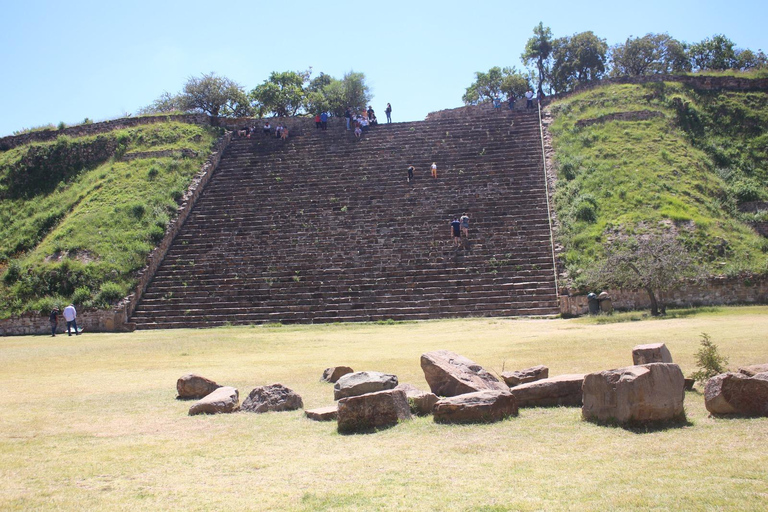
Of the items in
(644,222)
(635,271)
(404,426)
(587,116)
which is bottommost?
(404,426)

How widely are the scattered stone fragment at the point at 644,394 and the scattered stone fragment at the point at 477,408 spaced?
107cm

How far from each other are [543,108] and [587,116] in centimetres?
300

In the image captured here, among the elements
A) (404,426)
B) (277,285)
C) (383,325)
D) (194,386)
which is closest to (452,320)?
(383,325)

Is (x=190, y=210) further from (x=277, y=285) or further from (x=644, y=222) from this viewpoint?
(x=644, y=222)

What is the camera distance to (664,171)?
90.9 feet

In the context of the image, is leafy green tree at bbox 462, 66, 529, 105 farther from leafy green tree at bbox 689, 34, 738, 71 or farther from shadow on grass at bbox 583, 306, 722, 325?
shadow on grass at bbox 583, 306, 722, 325

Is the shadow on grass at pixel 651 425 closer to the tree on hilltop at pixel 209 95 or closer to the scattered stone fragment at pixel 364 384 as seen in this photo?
the scattered stone fragment at pixel 364 384

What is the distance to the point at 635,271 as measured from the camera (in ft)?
62.1

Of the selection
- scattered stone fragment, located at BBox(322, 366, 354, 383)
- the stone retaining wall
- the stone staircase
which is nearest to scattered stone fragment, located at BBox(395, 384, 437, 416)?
scattered stone fragment, located at BBox(322, 366, 354, 383)

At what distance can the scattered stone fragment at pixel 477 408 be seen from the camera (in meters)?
7.26

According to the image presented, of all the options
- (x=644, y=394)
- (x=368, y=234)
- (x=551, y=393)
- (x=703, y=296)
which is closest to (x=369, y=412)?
(x=551, y=393)

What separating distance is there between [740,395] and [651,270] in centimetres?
1228

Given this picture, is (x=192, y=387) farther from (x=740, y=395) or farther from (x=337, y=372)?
(x=740, y=395)

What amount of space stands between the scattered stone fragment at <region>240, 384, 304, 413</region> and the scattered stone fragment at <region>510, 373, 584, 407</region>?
2.84 metres
